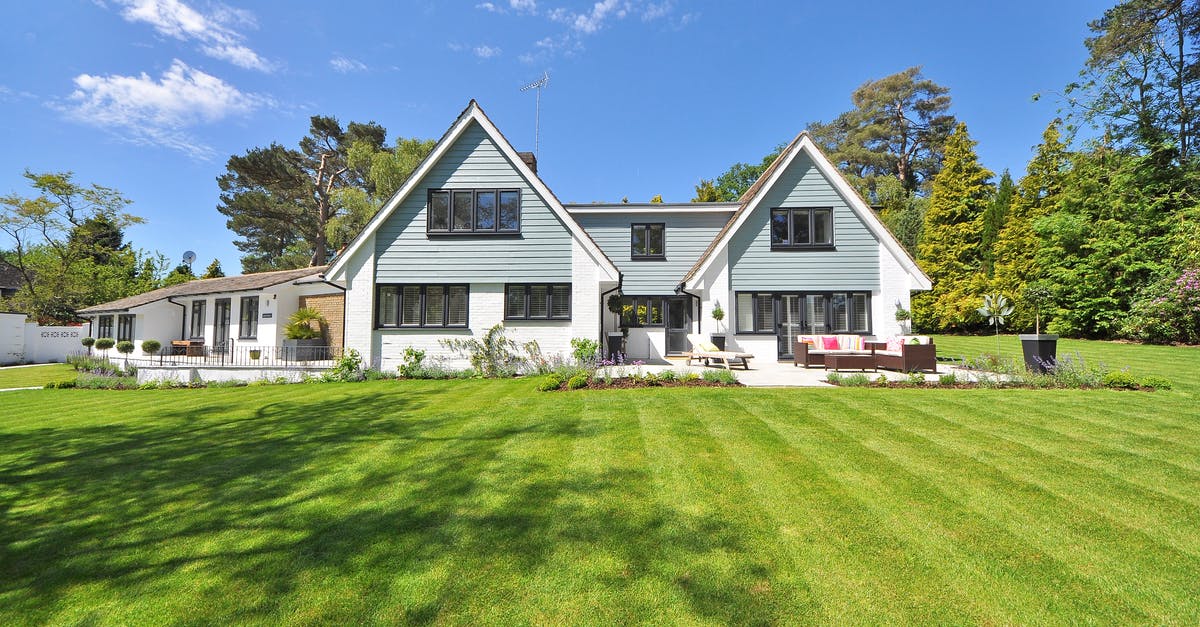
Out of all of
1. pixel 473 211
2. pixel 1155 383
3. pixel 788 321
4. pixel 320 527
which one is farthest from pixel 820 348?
pixel 320 527

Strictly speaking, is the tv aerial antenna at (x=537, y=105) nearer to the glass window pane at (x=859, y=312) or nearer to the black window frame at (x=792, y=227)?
the black window frame at (x=792, y=227)

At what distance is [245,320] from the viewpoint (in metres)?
20.5

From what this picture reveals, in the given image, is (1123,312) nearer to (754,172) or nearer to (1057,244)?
(1057,244)

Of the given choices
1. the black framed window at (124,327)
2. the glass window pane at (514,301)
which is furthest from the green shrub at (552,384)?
the black framed window at (124,327)

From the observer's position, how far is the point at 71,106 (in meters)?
19.4

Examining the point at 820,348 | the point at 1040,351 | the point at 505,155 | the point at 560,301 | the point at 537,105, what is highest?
the point at 537,105

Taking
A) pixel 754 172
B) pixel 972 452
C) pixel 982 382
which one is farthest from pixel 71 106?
pixel 754 172

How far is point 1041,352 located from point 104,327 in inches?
1784

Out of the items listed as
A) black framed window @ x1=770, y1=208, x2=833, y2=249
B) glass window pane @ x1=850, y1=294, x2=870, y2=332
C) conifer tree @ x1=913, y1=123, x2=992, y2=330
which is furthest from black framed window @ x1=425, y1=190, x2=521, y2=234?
conifer tree @ x1=913, y1=123, x2=992, y2=330

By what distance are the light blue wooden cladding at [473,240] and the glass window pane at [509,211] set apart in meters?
0.20

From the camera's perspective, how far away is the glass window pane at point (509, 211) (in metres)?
14.2

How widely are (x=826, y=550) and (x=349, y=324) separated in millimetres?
14606

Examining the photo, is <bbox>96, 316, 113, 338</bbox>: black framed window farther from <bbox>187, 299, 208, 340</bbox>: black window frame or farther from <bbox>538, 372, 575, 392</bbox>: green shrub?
<bbox>538, 372, 575, 392</bbox>: green shrub

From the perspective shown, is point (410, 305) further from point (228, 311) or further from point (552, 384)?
point (228, 311)
